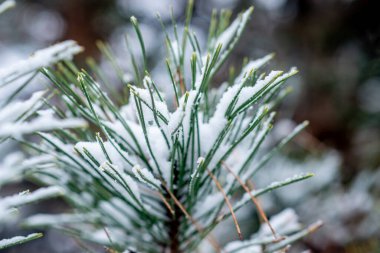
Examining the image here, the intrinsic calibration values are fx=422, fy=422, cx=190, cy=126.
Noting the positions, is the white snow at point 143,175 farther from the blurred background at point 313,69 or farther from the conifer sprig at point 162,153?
the blurred background at point 313,69

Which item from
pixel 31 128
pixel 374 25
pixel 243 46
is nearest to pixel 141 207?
pixel 31 128

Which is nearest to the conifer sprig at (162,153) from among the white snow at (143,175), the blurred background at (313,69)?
the white snow at (143,175)

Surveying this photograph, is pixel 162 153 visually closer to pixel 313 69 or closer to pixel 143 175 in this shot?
pixel 143 175

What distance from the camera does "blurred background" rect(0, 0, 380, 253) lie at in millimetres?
1176

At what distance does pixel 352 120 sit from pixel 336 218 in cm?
78

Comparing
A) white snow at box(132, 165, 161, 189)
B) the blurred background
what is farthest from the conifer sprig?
the blurred background

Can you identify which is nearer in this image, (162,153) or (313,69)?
(162,153)

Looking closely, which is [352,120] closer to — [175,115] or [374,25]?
[374,25]

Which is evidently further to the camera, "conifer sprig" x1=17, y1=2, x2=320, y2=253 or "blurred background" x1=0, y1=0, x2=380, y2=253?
"blurred background" x1=0, y1=0, x2=380, y2=253

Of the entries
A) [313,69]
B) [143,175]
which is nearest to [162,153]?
[143,175]

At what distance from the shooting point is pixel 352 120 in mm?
1834

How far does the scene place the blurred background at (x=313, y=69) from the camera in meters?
1.18

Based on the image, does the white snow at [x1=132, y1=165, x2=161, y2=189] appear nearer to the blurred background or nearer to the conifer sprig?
the conifer sprig

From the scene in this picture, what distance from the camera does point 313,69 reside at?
76.8 inches
